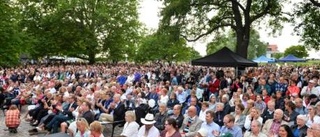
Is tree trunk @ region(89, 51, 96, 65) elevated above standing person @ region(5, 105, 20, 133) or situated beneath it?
elevated above

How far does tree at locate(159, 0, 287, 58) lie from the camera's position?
2352 centimetres

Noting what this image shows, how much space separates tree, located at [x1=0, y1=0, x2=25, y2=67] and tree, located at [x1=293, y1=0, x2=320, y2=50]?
73.0 ft

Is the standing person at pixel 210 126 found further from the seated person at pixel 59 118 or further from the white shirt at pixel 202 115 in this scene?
the seated person at pixel 59 118

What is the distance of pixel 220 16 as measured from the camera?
2625cm

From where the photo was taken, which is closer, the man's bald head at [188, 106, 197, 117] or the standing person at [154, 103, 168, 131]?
the man's bald head at [188, 106, 197, 117]

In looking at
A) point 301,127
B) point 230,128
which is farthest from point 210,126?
point 301,127

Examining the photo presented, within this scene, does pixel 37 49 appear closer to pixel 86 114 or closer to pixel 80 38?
pixel 80 38

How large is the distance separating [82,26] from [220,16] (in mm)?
19329

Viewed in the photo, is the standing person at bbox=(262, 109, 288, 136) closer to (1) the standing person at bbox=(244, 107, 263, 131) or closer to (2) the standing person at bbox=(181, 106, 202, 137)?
(1) the standing person at bbox=(244, 107, 263, 131)

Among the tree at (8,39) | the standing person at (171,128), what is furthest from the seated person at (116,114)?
the tree at (8,39)

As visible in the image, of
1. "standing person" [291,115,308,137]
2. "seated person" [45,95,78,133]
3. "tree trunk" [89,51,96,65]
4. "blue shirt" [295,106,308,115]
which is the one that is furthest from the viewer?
"tree trunk" [89,51,96,65]

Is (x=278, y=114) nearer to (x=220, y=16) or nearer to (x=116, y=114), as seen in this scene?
(x=116, y=114)

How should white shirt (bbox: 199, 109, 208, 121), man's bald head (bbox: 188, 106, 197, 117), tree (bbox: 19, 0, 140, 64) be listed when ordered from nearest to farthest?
man's bald head (bbox: 188, 106, 197, 117) < white shirt (bbox: 199, 109, 208, 121) < tree (bbox: 19, 0, 140, 64)

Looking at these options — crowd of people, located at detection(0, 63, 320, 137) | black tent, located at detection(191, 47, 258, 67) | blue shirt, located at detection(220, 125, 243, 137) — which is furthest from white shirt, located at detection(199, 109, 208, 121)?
black tent, located at detection(191, 47, 258, 67)
